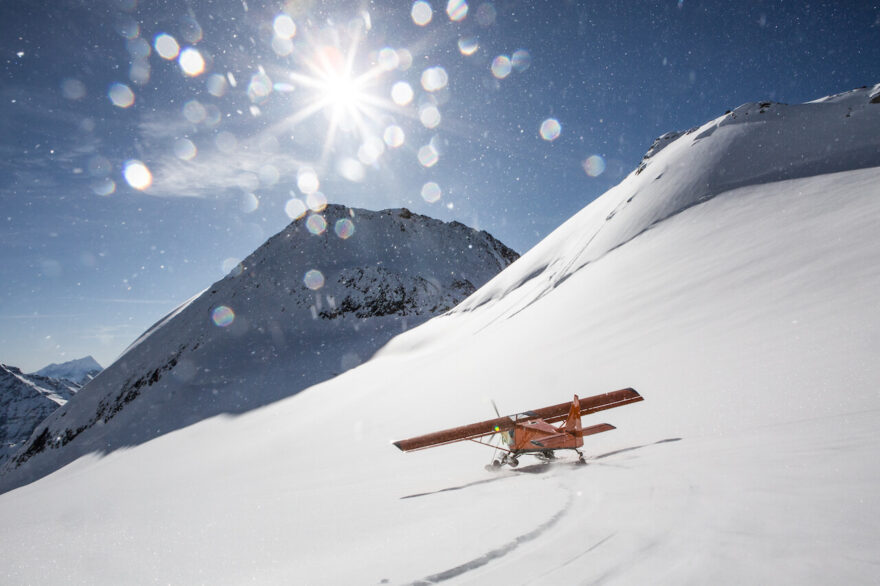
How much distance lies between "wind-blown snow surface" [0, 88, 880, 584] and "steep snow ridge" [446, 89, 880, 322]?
2186 millimetres

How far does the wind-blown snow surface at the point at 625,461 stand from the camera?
326 cm

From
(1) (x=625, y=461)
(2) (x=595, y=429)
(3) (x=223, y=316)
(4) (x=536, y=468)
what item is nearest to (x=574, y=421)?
(2) (x=595, y=429)

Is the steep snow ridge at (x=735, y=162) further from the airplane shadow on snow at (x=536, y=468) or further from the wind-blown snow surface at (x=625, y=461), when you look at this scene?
the airplane shadow on snow at (x=536, y=468)

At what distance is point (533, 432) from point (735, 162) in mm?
26301

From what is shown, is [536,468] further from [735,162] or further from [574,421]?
[735,162]

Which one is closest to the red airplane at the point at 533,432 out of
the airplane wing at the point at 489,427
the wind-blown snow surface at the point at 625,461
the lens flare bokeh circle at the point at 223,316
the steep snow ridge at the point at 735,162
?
the airplane wing at the point at 489,427

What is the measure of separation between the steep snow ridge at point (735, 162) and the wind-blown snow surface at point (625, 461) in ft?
7.17

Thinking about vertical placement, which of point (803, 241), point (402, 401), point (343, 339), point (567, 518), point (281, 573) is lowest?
point (281, 573)

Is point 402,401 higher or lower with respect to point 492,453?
higher

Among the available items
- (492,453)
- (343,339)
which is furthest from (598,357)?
(343,339)

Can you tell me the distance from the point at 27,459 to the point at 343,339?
48.7m

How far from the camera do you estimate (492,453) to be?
31.3ft

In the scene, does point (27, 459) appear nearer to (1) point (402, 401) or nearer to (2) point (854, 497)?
(1) point (402, 401)

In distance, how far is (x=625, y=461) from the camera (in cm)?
612
